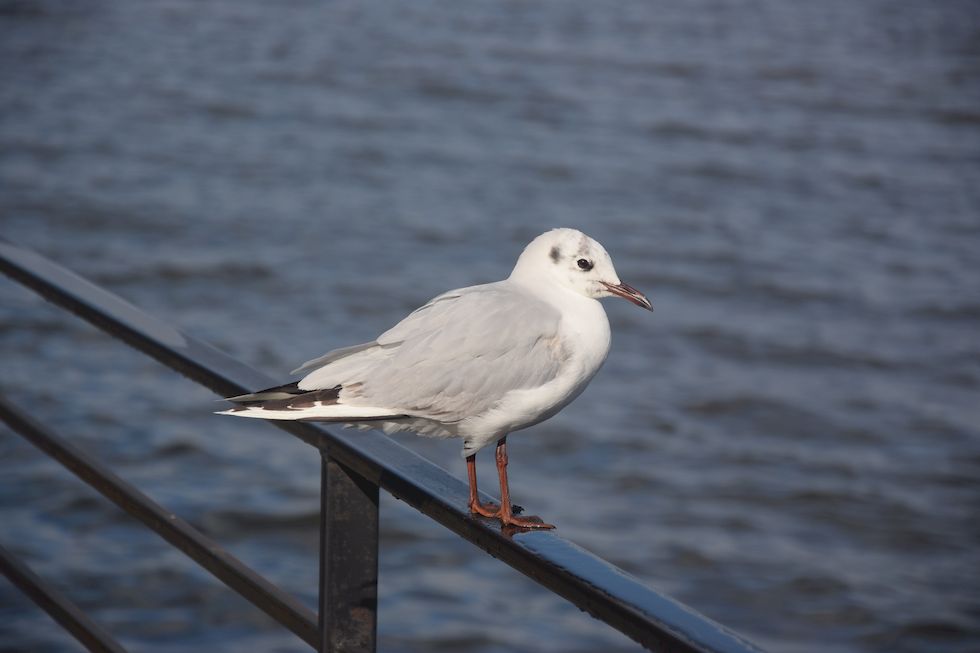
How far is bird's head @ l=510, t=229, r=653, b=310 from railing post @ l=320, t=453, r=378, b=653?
0.44 metres

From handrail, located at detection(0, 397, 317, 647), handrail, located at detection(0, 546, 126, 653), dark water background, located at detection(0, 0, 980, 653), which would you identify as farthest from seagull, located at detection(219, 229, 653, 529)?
dark water background, located at detection(0, 0, 980, 653)

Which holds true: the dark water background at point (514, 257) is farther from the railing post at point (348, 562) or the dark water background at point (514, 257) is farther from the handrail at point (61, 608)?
the railing post at point (348, 562)

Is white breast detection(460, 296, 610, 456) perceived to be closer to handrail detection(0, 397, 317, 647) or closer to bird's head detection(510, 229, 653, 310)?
bird's head detection(510, 229, 653, 310)

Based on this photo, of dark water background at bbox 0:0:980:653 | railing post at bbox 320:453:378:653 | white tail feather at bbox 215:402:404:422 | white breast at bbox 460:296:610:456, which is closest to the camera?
white tail feather at bbox 215:402:404:422

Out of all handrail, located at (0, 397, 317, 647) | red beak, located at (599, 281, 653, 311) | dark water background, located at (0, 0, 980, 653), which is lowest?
dark water background, located at (0, 0, 980, 653)

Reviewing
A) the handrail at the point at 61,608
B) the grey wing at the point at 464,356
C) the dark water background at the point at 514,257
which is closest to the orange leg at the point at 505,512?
the grey wing at the point at 464,356

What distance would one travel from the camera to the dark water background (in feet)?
19.6

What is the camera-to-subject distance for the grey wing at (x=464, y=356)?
6.59ft

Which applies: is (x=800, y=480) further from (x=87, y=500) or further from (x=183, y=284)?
(x=183, y=284)

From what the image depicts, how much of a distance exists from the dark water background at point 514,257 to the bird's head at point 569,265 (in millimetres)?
3453

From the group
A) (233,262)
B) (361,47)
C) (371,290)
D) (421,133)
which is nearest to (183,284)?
(233,262)

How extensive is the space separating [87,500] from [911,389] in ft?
14.7

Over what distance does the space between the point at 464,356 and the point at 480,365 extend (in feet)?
0.09

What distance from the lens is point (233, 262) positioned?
9.16m
